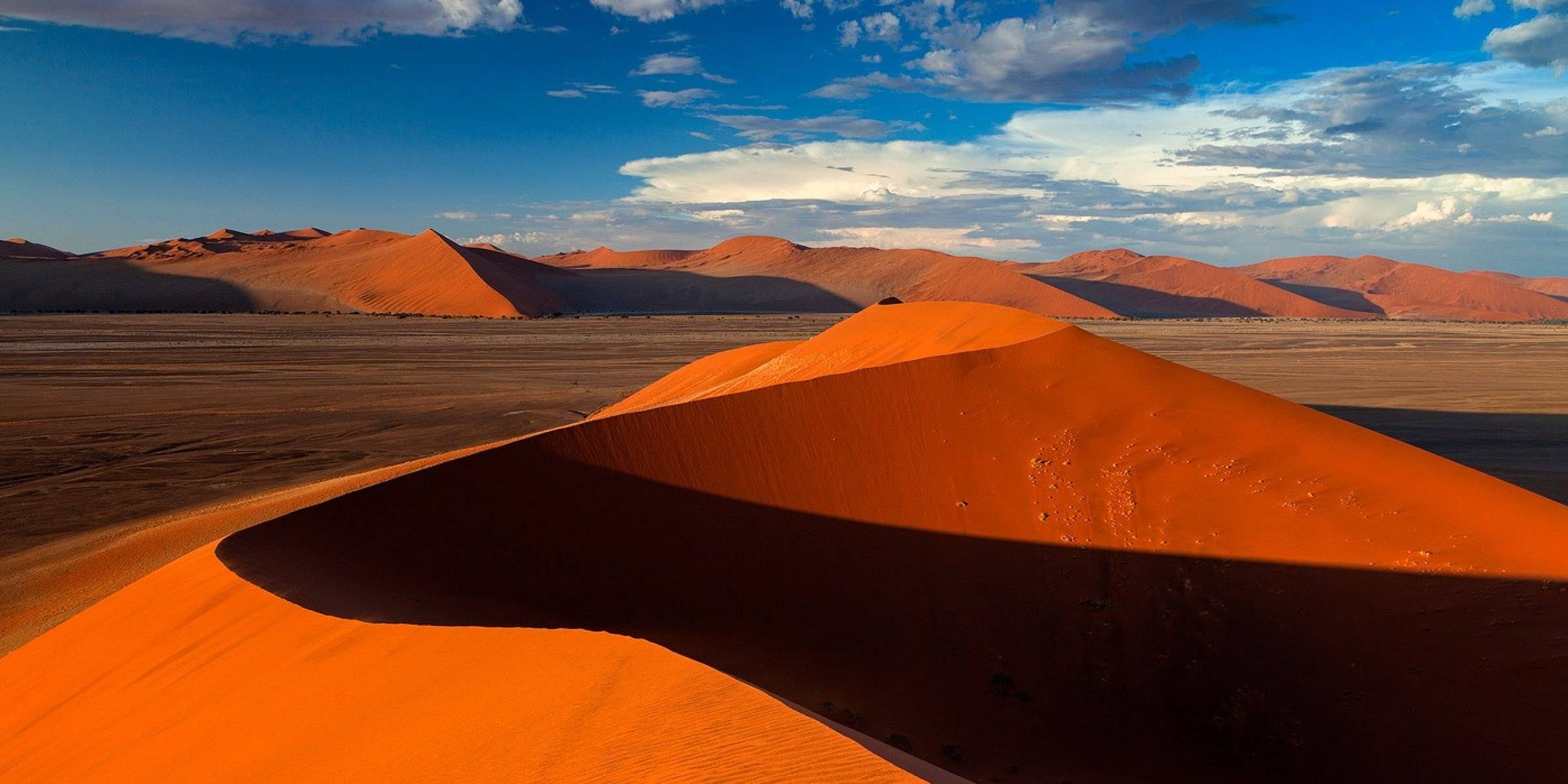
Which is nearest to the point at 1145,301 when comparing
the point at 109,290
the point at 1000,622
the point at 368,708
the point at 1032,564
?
the point at 109,290

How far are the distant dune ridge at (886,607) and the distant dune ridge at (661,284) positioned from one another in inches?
2811

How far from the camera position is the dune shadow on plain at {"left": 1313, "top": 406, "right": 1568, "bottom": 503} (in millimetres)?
14172

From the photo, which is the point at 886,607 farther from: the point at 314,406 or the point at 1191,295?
the point at 1191,295

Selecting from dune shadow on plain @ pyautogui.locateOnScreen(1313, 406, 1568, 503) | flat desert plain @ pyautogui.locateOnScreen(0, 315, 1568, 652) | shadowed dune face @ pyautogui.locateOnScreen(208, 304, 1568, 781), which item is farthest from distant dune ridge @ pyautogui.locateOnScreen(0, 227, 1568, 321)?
shadowed dune face @ pyautogui.locateOnScreen(208, 304, 1568, 781)

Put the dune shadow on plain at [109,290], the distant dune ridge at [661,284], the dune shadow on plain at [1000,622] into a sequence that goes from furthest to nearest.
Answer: the distant dune ridge at [661,284] → the dune shadow on plain at [109,290] → the dune shadow on plain at [1000,622]

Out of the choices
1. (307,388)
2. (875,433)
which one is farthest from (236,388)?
(875,433)

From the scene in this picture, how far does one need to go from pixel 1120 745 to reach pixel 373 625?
5.06m

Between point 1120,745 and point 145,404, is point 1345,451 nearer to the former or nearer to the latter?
point 1120,745

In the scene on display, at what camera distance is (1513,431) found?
61.0ft

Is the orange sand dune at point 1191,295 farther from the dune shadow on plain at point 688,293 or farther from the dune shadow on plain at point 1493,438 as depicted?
the dune shadow on plain at point 1493,438

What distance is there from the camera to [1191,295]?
127m

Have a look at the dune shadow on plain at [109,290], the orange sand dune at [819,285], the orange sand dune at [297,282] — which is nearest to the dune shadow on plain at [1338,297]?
the orange sand dune at [819,285]

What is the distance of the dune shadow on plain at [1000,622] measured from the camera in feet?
21.3

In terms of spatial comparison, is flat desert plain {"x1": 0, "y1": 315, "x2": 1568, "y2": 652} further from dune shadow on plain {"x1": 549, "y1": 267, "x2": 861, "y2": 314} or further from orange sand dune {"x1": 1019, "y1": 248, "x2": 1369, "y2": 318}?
orange sand dune {"x1": 1019, "y1": 248, "x2": 1369, "y2": 318}
